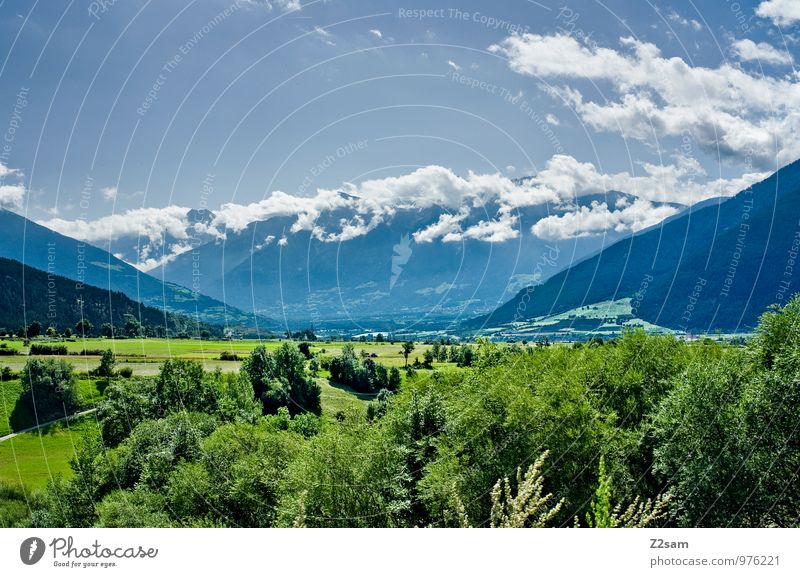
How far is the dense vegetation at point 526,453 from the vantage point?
22.3m

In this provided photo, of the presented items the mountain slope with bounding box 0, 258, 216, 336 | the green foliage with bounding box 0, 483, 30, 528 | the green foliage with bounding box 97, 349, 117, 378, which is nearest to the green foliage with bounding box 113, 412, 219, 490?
the green foliage with bounding box 0, 483, 30, 528

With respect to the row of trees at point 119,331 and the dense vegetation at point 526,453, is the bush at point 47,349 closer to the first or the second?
the row of trees at point 119,331

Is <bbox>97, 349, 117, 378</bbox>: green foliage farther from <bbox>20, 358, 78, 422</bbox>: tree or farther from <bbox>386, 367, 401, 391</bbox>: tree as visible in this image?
<bbox>386, 367, 401, 391</bbox>: tree

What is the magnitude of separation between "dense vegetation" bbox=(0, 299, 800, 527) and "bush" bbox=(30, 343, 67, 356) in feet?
86.3

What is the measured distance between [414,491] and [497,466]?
702cm

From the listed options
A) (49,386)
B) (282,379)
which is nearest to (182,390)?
(282,379)

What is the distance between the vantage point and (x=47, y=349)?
7919 centimetres

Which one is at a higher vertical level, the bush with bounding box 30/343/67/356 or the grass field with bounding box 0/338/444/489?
the bush with bounding box 30/343/67/356

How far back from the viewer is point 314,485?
104 feet

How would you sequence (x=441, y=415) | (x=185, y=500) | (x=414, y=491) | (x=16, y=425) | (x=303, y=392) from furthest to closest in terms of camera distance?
1. (x=303, y=392)
2. (x=16, y=425)
3. (x=185, y=500)
4. (x=441, y=415)
5. (x=414, y=491)

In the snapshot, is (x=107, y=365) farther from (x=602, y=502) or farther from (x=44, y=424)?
(x=602, y=502)

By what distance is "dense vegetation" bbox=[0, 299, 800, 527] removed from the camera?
22.3m
